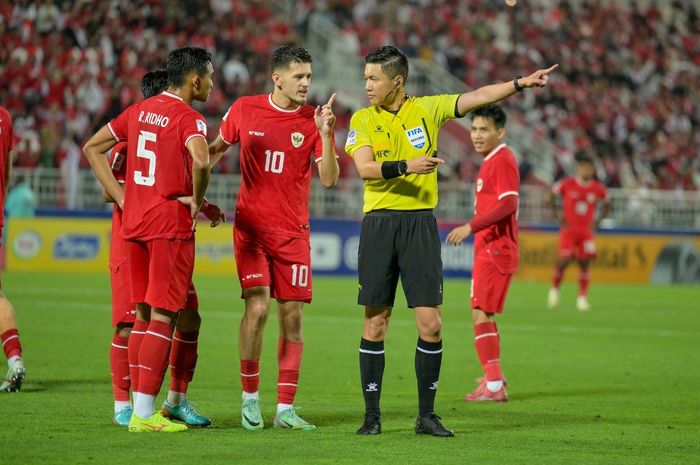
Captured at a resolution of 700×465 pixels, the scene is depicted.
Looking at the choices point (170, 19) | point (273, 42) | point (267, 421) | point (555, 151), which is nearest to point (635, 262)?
point (555, 151)

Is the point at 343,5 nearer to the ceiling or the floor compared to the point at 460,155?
nearer to the ceiling

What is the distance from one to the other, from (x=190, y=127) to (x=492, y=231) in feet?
12.2

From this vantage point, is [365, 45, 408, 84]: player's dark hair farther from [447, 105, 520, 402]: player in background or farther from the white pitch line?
the white pitch line

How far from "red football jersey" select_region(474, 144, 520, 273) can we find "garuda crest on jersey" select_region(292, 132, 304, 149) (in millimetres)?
2696

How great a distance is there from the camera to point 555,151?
103 ft

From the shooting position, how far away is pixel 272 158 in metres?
7.82

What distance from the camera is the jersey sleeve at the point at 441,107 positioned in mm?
7566

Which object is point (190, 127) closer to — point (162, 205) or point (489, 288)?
point (162, 205)

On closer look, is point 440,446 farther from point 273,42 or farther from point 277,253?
point 273,42

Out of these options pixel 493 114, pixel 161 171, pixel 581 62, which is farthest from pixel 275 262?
pixel 581 62

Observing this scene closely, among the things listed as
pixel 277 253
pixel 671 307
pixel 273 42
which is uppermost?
pixel 273 42

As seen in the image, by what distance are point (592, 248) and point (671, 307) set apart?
1764mm

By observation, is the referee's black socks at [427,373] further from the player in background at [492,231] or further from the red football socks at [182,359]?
the player in background at [492,231]

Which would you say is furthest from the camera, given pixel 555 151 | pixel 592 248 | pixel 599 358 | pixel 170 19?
pixel 555 151
